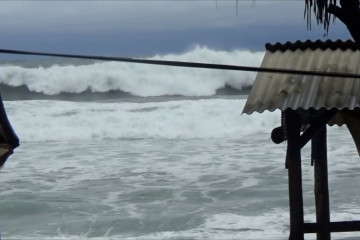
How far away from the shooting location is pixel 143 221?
38.6 feet

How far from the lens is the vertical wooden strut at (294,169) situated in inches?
223

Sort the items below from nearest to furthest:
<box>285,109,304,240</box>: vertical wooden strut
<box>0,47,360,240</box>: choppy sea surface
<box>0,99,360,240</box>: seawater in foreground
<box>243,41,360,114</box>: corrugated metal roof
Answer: <box>243,41,360,114</box>: corrugated metal roof, <box>285,109,304,240</box>: vertical wooden strut, <box>0,99,360,240</box>: seawater in foreground, <box>0,47,360,240</box>: choppy sea surface

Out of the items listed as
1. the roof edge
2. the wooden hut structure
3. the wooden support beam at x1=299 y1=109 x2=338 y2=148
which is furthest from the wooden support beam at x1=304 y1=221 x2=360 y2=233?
the roof edge

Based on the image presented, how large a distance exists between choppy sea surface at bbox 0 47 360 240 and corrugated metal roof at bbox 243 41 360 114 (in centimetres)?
510

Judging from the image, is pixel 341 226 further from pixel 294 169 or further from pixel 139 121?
pixel 139 121

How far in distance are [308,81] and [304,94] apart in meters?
0.14

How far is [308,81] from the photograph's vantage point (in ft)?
17.7

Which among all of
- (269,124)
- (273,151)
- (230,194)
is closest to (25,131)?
(269,124)

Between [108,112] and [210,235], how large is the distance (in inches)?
668

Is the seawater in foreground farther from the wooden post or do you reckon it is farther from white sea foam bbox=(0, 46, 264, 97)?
white sea foam bbox=(0, 46, 264, 97)

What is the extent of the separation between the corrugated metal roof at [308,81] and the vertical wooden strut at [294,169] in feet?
0.73

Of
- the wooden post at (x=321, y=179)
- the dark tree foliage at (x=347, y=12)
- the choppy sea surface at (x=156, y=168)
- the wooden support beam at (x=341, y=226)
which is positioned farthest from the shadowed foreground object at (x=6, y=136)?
the choppy sea surface at (x=156, y=168)

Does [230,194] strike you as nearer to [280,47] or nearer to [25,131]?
[280,47]

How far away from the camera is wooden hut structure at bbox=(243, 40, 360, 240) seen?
A: 207 inches
